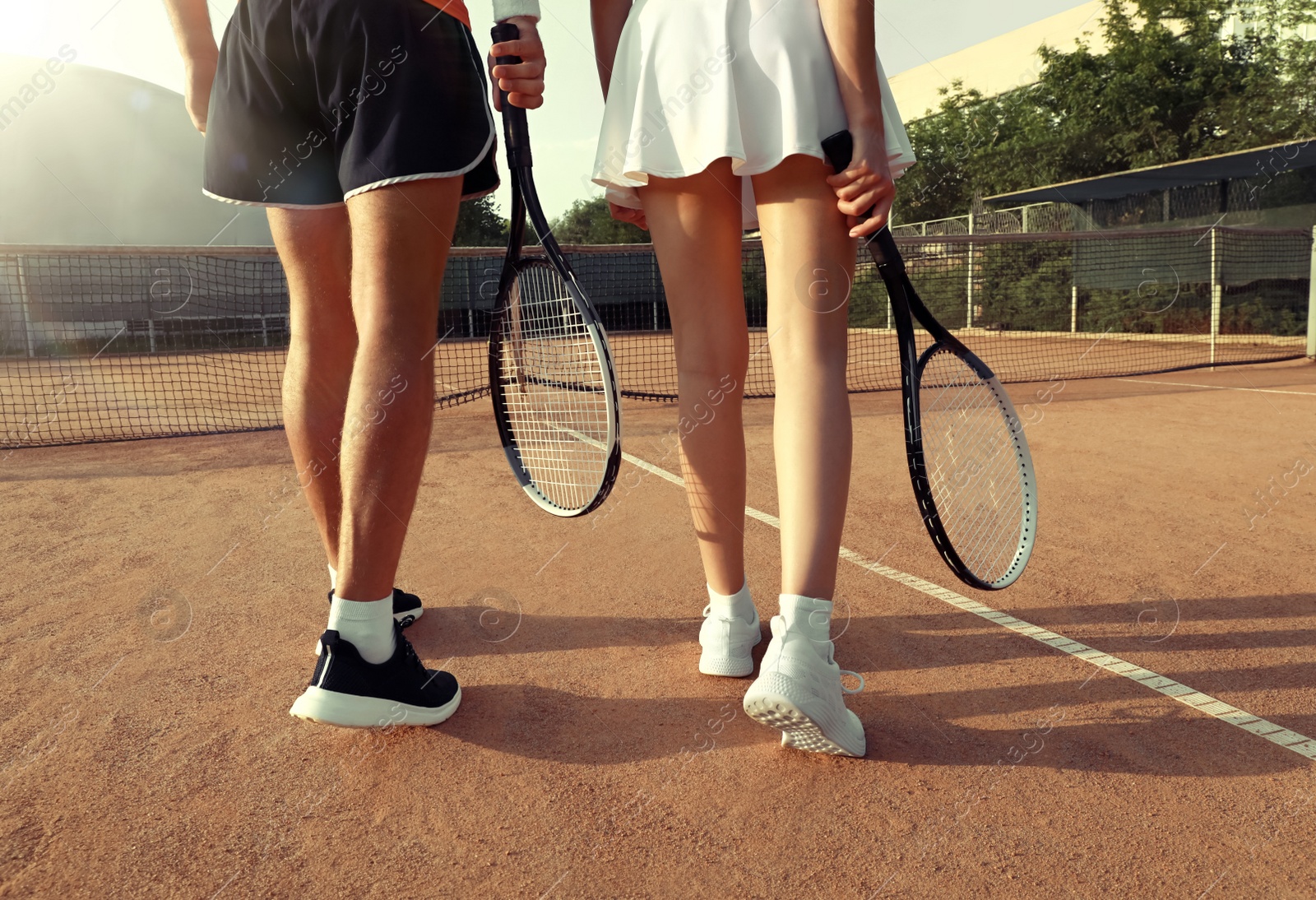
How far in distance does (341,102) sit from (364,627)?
0.95 meters

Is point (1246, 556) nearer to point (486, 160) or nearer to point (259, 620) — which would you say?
point (486, 160)

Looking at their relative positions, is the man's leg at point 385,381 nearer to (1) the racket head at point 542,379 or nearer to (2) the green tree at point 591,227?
(1) the racket head at point 542,379

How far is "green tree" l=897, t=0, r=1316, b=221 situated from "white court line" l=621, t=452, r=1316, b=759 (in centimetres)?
1622

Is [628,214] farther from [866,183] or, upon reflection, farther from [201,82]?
[201,82]

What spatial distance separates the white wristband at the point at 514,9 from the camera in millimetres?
1763

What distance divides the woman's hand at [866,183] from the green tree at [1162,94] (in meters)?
16.9

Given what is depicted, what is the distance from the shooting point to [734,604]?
6.08ft

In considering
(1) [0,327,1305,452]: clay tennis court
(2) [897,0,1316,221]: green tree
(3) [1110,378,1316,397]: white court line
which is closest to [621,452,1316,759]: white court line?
(1) [0,327,1305,452]: clay tennis court

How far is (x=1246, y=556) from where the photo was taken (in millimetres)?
2631

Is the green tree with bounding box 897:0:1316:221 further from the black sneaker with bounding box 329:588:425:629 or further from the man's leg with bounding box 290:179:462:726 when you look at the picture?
the man's leg with bounding box 290:179:462:726

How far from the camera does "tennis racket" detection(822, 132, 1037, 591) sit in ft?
5.43

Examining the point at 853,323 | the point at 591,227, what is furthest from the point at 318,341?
the point at 591,227

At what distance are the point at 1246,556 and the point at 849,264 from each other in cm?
184

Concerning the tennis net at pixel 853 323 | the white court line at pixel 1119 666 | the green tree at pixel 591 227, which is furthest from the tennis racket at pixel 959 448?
the green tree at pixel 591 227
